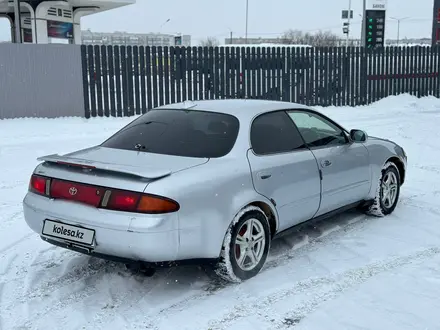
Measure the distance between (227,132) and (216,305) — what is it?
56.5 inches

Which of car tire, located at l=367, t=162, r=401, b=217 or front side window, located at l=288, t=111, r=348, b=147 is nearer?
front side window, located at l=288, t=111, r=348, b=147

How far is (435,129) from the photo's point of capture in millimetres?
→ 12805

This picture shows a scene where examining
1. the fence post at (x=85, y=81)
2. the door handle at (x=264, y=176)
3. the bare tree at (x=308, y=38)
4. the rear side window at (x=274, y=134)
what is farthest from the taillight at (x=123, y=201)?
the bare tree at (x=308, y=38)

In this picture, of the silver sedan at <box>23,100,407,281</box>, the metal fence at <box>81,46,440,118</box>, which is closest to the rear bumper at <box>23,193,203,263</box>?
the silver sedan at <box>23,100,407,281</box>

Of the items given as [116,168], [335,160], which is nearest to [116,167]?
[116,168]

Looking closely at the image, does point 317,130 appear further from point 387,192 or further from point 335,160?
point 387,192

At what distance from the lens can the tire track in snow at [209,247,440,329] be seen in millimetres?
3703

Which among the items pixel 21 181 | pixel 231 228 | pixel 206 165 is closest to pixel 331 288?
pixel 231 228

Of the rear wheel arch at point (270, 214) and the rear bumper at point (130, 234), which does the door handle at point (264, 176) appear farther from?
the rear bumper at point (130, 234)

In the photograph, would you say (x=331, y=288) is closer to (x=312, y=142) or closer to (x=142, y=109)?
(x=312, y=142)

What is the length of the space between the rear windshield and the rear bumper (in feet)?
2.56

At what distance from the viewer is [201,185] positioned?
3.88m

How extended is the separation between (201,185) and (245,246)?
2.41 feet

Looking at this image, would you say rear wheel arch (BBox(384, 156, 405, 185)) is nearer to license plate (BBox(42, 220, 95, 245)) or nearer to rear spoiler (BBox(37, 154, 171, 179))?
rear spoiler (BBox(37, 154, 171, 179))
